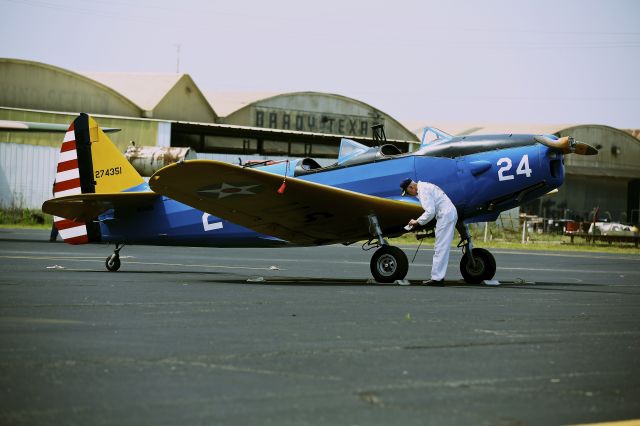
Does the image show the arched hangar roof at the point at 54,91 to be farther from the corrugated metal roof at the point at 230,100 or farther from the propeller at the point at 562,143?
the propeller at the point at 562,143

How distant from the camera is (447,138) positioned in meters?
16.1

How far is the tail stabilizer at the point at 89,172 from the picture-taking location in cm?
1792

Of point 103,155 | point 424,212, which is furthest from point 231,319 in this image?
point 103,155

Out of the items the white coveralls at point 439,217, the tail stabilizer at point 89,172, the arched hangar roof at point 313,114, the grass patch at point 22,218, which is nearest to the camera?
the white coveralls at point 439,217

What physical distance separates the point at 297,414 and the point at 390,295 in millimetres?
7289

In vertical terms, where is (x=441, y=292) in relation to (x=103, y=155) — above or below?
below

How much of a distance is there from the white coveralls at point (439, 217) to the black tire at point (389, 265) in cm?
46

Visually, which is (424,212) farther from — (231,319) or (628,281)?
(231,319)

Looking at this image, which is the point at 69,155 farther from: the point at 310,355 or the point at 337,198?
the point at 310,355

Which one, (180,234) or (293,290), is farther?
(180,234)

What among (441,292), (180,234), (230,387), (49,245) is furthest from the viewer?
(49,245)

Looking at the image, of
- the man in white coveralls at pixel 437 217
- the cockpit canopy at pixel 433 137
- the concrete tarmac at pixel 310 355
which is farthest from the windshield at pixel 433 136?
the concrete tarmac at pixel 310 355

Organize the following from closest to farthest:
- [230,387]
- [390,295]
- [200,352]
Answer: [230,387]
[200,352]
[390,295]

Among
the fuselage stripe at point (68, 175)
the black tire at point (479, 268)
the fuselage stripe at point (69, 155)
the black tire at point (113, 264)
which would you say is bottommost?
the black tire at point (113, 264)
